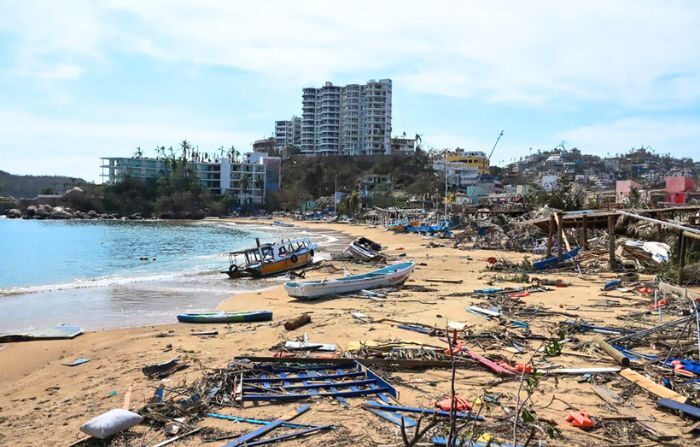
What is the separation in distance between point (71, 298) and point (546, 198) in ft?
122

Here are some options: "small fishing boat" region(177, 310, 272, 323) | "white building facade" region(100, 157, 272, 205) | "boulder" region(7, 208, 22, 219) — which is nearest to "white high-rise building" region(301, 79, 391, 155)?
"white building facade" region(100, 157, 272, 205)

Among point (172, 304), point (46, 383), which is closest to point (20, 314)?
point (172, 304)

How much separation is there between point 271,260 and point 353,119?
403ft

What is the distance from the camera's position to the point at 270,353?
10.2 metres

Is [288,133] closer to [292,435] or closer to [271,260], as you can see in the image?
[271,260]

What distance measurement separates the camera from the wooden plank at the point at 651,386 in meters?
6.89

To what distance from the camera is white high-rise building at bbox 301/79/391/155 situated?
143125 millimetres

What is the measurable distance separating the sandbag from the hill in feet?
508

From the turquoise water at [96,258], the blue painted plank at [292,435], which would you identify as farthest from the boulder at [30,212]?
the blue painted plank at [292,435]

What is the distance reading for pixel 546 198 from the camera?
44094 mm

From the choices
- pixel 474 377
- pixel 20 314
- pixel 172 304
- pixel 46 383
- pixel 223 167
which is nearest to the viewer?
pixel 474 377

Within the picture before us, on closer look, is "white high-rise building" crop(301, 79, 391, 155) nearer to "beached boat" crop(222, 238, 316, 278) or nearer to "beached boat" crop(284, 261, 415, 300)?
"beached boat" crop(222, 238, 316, 278)

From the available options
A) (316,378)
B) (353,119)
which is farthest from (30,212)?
(316,378)

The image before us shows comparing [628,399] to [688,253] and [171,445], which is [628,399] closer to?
[171,445]
